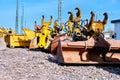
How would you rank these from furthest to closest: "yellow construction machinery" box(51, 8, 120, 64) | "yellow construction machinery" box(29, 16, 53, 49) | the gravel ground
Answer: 1. "yellow construction machinery" box(29, 16, 53, 49)
2. "yellow construction machinery" box(51, 8, 120, 64)
3. the gravel ground

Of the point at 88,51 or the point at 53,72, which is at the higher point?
the point at 88,51

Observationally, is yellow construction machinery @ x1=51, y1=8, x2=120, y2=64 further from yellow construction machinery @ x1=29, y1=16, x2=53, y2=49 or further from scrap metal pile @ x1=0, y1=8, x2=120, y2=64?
yellow construction machinery @ x1=29, y1=16, x2=53, y2=49

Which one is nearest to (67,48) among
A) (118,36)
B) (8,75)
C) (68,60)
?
(68,60)

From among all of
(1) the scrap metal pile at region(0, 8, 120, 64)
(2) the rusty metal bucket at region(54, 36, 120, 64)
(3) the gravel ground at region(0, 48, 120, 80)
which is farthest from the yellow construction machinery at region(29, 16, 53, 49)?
(3) the gravel ground at region(0, 48, 120, 80)

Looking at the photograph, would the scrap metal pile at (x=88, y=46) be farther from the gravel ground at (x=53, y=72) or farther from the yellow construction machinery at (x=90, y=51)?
the gravel ground at (x=53, y=72)

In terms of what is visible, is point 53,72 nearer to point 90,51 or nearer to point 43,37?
point 90,51

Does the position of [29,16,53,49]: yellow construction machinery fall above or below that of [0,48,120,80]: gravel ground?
above

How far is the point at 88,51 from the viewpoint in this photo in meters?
11.2

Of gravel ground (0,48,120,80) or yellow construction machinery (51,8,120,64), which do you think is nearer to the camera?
gravel ground (0,48,120,80)

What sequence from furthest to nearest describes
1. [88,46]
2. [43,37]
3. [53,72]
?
[43,37] → [88,46] → [53,72]

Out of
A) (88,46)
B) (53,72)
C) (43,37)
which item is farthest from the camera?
(43,37)

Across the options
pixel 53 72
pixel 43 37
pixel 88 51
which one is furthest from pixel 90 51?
Result: pixel 43 37

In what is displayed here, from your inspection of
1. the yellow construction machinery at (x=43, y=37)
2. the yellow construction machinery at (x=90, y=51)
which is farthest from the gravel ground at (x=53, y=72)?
the yellow construction machinery at (x=43, y=37)

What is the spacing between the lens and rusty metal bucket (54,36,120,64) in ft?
35.8
